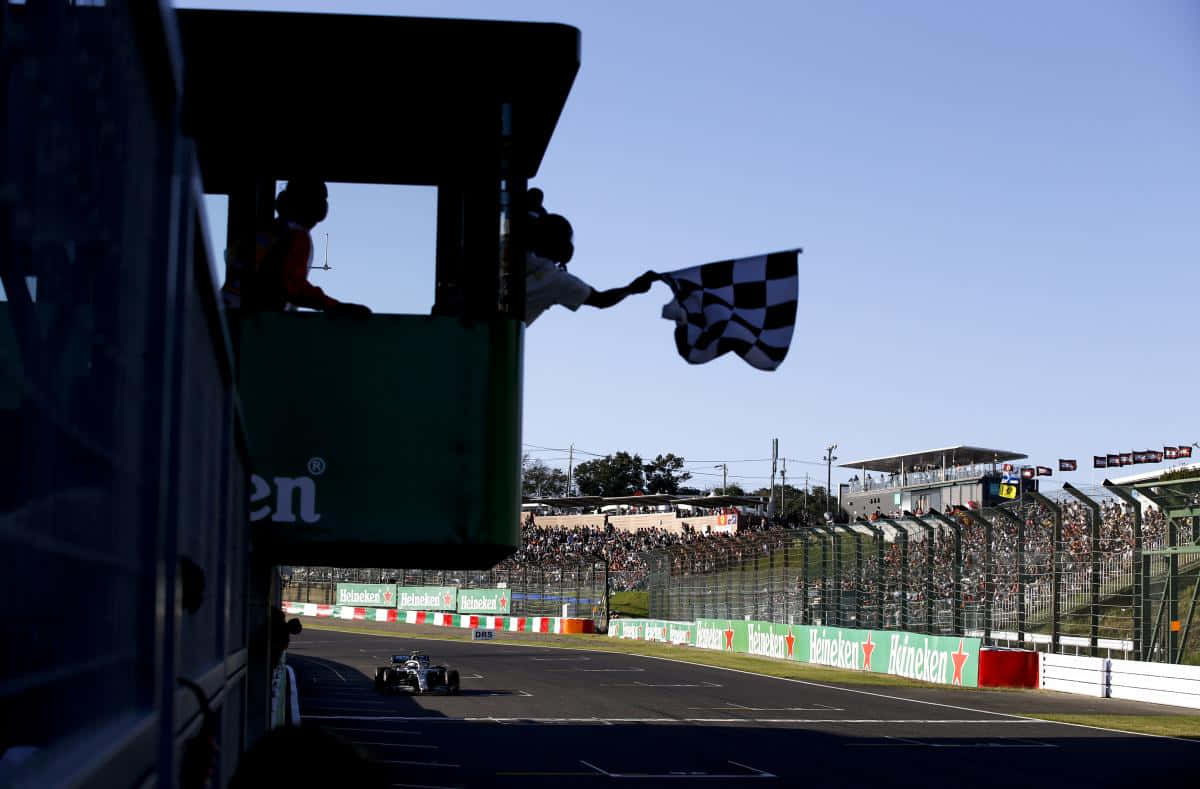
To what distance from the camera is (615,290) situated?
22.1 ft

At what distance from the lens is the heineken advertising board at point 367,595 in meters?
69.6

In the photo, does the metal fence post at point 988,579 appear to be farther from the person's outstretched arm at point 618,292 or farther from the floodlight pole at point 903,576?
the person's outstretched arm at point 618,292

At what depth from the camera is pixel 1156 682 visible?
22.8 metres

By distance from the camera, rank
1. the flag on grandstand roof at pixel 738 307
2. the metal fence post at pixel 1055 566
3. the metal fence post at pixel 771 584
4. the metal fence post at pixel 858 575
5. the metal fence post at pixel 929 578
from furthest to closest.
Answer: the metal fence post at pixel 771 584
the metal fence post at pixel 858 575
the metal fence post at pixel 929 578
the metal fence post at pixel 1055 566
the flag on grandstand roof at pixel 738 307

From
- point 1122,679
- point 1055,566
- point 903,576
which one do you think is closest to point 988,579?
point 1055,566

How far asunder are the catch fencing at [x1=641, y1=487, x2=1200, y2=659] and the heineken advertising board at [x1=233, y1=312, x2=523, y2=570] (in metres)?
19.7

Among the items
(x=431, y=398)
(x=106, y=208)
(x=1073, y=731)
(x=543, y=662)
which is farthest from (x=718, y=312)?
(x=543, y=662)

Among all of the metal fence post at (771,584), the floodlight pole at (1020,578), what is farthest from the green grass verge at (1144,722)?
the metal fence post at (771,584)

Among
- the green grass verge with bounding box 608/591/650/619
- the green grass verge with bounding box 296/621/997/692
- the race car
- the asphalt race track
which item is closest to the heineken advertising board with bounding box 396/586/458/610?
the green grass verge with bounding box 296/621/997/692

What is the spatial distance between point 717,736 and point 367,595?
55.2 meters

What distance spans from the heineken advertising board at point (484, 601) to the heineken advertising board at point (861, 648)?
20.1 meters

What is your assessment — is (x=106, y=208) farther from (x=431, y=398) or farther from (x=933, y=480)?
(x=933, y=480)

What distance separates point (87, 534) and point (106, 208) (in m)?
0.35

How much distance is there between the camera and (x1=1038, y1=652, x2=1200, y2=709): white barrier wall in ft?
72.5
